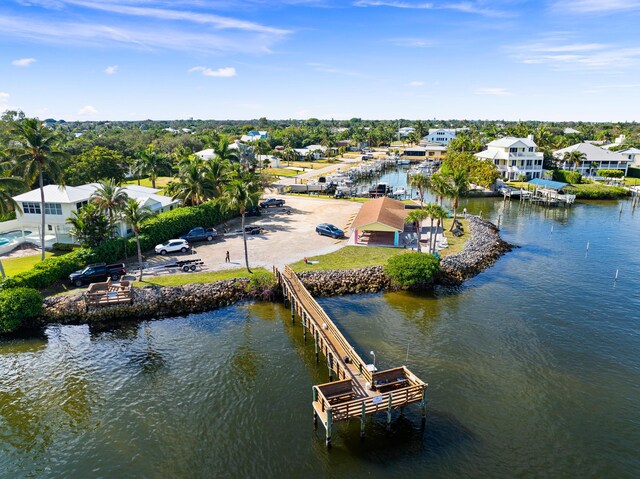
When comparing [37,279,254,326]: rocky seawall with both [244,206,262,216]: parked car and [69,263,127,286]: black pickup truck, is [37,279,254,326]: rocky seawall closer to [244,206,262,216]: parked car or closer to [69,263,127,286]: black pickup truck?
[69,263,127,286]: black pickup truck

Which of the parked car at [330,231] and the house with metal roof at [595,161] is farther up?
the house with metal roof at [595,161]

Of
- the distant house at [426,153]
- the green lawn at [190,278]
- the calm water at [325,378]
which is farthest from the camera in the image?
the distant house at [426,153]

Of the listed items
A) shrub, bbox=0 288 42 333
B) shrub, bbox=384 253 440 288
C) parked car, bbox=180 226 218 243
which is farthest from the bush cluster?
shrub, bbox=0 288 42 333

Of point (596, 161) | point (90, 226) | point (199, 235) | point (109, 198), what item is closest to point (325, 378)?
point (109, 198)

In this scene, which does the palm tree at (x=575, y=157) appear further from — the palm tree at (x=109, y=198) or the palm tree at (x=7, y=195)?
the palm tree at (x=7, y=195)

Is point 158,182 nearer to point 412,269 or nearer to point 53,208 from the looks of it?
point 53,208

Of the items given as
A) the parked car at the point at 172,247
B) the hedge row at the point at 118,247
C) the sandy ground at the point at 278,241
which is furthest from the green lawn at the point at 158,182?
the parked car at the point at 172,247
